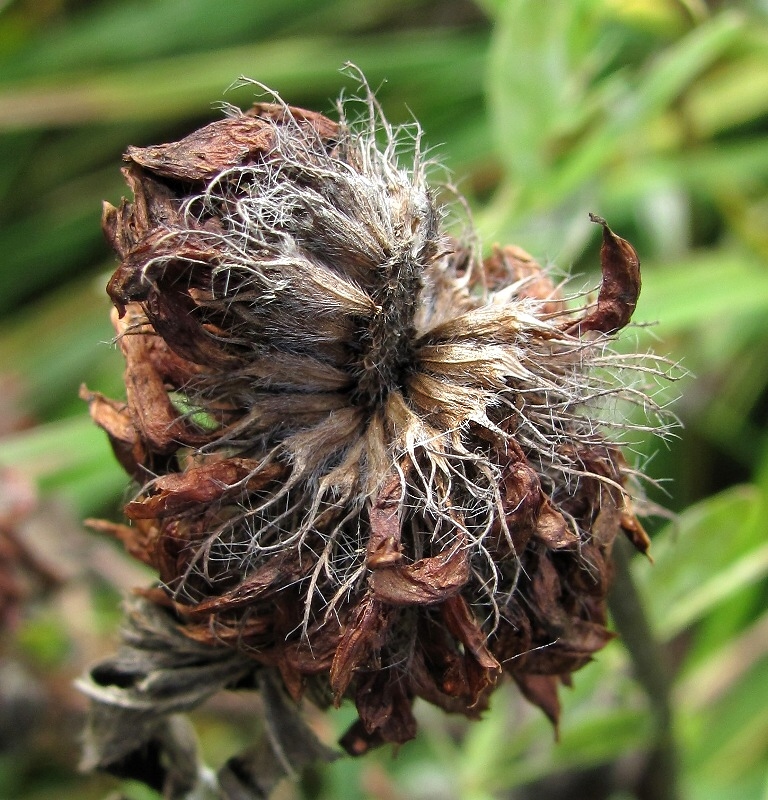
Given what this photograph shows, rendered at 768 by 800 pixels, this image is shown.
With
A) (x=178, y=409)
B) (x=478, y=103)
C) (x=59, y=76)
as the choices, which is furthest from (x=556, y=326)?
(x=59, y=76)

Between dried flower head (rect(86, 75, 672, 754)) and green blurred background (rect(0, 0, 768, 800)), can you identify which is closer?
dried flower head (rect(86, 75, 672, 754))

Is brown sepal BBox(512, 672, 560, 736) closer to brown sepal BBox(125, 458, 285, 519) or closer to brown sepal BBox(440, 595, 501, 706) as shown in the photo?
brown sepal BBox(440, 595, 501, 706)

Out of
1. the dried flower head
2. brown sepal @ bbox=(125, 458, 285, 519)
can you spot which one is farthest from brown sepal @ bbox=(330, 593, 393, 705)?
brown sepal @ bbox=(125, 458, 285, 519)

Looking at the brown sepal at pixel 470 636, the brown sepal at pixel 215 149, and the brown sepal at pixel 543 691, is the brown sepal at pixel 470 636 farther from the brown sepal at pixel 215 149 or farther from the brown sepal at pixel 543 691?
the brown sepal at pixel 215 149

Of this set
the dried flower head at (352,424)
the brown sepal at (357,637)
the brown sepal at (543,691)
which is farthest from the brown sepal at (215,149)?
the brown sepal at (543,691)

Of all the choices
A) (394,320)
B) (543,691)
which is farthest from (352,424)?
(543,691)
